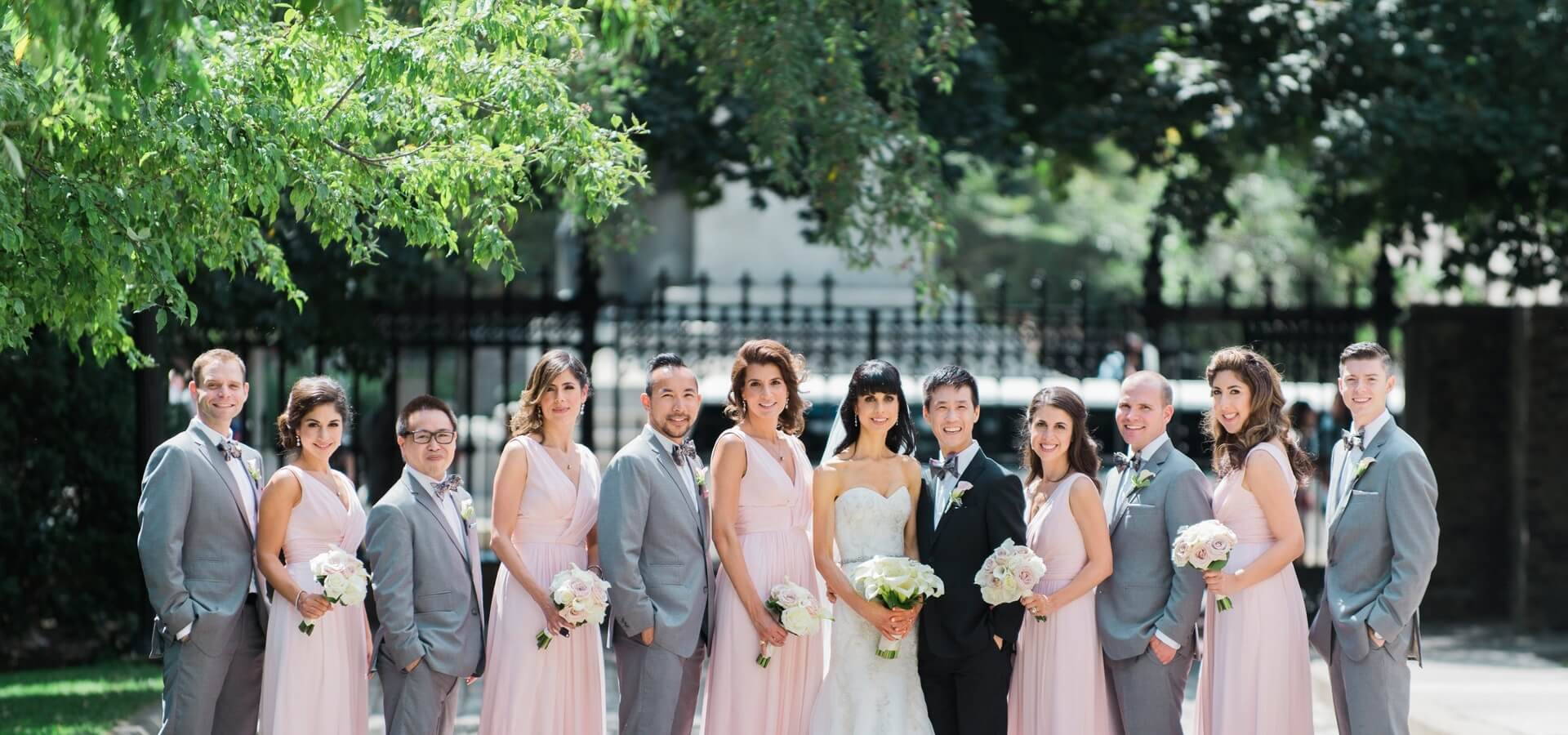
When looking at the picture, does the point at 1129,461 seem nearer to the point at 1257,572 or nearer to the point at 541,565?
the point at 1257,572

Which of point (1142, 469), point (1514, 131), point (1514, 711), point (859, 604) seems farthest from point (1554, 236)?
point (859, 604)

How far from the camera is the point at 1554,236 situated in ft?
47.4

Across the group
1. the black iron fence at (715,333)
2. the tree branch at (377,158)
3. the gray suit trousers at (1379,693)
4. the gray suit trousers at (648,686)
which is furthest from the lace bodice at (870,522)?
the black iron fence at (715,333)

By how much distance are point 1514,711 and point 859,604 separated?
5226mm

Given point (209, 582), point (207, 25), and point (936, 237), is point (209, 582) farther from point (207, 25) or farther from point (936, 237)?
point (936, 237)

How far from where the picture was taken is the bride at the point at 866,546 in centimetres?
707

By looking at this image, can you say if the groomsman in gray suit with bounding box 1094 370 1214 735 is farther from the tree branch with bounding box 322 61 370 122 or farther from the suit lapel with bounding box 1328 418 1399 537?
the tree branch with bounding box 322 61 370 122

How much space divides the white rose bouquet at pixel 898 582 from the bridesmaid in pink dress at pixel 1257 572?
1229 mm

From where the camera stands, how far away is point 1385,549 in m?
7.15

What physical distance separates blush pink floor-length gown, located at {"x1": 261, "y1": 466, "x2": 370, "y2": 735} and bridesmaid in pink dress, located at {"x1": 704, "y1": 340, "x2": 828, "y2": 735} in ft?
4.88

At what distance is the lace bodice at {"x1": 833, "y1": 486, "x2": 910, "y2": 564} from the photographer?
7.17 metres

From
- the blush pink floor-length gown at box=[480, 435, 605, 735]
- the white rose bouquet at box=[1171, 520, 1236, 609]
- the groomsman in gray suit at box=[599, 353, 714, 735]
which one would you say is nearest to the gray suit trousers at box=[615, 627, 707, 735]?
the groomsman in gray suit at box=[599, 353, 714, 735]

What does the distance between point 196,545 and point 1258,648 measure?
14.6ft

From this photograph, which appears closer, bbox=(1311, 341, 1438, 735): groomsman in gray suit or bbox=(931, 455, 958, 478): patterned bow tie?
bbox=(1311, 341, 1438, 735): groomsman in gray suit
